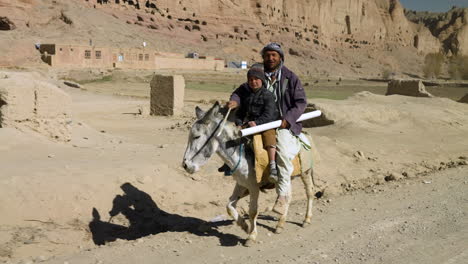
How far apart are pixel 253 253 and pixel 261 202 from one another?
8.75 feet

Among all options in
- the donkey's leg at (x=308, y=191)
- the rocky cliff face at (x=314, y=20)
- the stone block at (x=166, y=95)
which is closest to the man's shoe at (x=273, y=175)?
the donkey's leg at (x=308, y=191)

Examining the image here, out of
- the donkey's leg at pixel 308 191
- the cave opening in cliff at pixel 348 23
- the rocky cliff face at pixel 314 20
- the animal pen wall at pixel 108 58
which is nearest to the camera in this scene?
the donkey's leg at pixel 308 191

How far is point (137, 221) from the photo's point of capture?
6516 mm

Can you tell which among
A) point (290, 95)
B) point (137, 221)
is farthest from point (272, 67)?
point (137, 221)

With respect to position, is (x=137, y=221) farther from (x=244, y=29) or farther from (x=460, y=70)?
(x=460, y=70)

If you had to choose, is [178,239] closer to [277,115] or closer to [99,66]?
[277,115]

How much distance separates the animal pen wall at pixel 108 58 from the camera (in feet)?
120

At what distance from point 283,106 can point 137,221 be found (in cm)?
272

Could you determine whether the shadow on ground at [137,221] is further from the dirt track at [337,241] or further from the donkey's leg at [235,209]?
the dirt track at [337,241]

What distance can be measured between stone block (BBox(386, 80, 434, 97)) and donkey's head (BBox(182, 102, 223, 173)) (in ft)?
64.5

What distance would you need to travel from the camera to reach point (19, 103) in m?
8.61

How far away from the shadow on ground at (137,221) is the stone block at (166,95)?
1014cm

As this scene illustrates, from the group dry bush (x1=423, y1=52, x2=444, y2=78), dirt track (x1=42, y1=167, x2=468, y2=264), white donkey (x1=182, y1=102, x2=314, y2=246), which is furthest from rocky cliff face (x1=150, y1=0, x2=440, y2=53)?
white donkey (x1=182, y1=102, x2=314, y2=246)

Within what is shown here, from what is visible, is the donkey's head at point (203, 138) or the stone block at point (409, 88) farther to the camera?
the stone block at point (409, 88)
